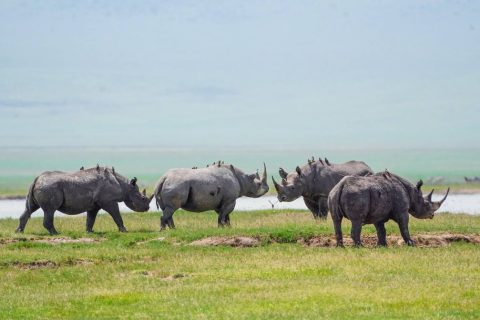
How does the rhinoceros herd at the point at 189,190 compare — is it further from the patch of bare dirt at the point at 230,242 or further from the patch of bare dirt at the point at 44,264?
Result: the patch of bare dirt at the point at 44,264

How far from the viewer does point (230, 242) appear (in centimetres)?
2525

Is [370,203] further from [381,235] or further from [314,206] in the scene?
[314,206]

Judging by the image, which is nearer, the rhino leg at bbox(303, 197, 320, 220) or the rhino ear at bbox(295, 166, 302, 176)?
the rhino ear at bbox(295, 166, 302, 176)

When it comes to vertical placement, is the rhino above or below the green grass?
above

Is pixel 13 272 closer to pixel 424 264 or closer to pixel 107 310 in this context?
pixel 107 310

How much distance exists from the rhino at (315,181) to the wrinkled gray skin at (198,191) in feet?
6.09

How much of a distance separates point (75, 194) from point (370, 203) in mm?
10471

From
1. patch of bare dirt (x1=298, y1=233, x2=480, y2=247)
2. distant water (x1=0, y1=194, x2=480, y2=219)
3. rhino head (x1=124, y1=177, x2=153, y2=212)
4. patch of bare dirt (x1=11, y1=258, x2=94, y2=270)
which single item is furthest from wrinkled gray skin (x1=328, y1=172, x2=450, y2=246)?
distant water (x1=0, y1=194, x2=480, y2=219)

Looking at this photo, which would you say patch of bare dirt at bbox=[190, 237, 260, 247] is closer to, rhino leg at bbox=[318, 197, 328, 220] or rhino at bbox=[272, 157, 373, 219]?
rhino at bbox=[272, 157, 373, 219]

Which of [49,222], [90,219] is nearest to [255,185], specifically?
[90,219]

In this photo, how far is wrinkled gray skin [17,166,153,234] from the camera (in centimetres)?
3022

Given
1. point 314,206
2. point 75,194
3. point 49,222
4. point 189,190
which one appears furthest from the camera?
point 314,206

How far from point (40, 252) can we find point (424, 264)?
916 cm

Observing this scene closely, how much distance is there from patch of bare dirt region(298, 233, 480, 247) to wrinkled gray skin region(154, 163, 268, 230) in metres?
6.09
